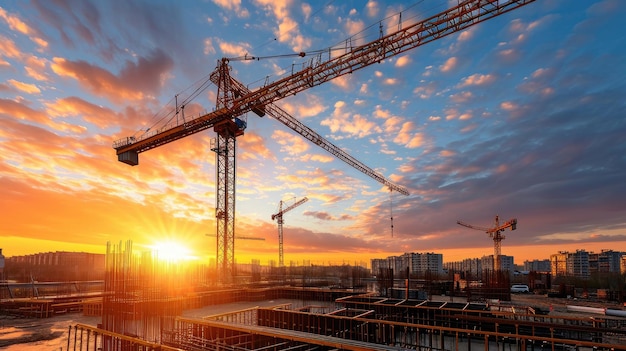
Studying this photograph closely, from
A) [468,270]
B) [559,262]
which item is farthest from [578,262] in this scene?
[468,270]

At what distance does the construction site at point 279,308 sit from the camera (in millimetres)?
13977

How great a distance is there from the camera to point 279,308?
72.0 ft

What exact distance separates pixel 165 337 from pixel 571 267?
655ft

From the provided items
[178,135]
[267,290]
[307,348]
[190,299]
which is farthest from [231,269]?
[307,348]

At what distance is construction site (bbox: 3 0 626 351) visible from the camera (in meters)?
14.0

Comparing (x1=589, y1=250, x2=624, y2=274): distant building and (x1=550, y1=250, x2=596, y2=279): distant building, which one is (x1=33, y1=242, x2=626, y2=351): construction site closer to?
(x1=589, y1=250, x2=624, y2=274): distant building

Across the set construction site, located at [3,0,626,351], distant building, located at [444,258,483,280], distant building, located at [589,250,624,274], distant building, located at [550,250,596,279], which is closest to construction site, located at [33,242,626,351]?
construction site, located at [3,0,626,351]

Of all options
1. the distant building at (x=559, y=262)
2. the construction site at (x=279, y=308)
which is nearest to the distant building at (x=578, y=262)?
the distant building at (x=559, y=262)

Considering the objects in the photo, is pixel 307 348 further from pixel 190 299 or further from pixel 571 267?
pixel 571 267

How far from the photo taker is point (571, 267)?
167 m

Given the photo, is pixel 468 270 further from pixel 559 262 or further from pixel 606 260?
pixel 559 262

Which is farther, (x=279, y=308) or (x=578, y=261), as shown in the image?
(x=578, y=261)

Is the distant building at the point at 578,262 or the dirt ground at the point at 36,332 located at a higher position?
the dirt ground at the point at 36,332

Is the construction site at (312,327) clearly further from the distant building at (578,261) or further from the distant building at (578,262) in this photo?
the distant building at (578,262)
